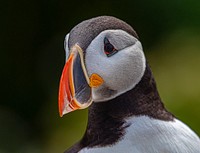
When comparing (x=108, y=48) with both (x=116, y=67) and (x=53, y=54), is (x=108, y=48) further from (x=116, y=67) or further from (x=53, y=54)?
(x=53, y=54)

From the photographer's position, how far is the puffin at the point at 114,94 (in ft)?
5.85

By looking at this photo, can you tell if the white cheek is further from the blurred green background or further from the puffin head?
the blurred green background

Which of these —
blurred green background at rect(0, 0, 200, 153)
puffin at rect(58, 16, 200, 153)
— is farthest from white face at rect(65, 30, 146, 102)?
blurred green background at rect(0, 0, 200, 153)

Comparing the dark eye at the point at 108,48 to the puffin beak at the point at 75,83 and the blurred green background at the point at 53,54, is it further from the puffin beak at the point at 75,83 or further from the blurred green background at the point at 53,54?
the blurred green background at the point at 53,54

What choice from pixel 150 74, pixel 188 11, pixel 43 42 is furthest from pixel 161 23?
pixel 150 74

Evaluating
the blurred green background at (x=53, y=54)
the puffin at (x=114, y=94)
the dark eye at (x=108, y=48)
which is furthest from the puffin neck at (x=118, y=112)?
the blurred green background at (x=53, y=54)

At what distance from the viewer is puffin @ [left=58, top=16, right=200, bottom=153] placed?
1783 millimetres

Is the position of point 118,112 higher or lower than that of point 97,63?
lower

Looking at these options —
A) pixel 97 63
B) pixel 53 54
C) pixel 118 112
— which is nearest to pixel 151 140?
pixel 118 112

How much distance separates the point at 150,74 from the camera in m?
1.88

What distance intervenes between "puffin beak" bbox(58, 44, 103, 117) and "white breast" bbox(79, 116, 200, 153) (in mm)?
113

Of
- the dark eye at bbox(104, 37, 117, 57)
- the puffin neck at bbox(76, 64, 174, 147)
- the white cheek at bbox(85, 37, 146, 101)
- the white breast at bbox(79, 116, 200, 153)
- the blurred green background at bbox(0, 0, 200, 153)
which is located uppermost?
the dark eye at bbox(104, 37, 117, 57)

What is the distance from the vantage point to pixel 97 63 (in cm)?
179

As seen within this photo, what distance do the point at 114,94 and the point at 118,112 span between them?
41 mm
